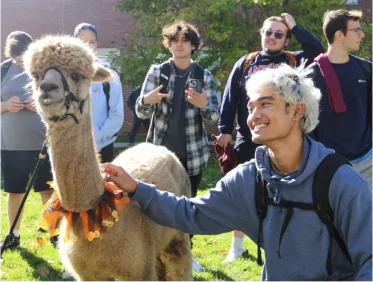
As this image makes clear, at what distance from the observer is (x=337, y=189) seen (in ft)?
8.05

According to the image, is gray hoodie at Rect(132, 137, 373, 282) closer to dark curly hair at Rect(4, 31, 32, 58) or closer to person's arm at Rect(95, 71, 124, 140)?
person's arm at Rect(95, 71, 124, 140)

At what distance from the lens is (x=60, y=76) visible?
300cm

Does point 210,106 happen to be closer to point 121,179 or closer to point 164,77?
point 164,77

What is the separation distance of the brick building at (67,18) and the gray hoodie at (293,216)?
16819 mm

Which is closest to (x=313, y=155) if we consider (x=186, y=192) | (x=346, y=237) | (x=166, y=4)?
(x=346, y=237)

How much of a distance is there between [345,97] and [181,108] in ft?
4.92

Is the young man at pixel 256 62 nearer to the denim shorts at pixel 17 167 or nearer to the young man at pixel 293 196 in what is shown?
the denim shorts at pixel 17 167

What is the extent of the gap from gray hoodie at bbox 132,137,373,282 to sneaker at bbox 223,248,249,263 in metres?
2.72

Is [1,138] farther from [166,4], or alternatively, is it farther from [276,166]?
[166,4]

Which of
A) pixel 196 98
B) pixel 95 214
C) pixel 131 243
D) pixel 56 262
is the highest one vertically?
pixel 196 98

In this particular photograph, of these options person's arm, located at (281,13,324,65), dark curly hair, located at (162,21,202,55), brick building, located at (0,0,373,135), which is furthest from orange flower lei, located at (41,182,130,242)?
brick building, located at (0,0,373,135)

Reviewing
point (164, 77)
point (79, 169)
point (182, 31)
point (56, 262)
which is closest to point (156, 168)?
point (79, 169)

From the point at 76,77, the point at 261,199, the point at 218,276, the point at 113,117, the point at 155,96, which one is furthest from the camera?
the point at 113,117

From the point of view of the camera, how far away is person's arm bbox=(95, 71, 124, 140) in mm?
5270
